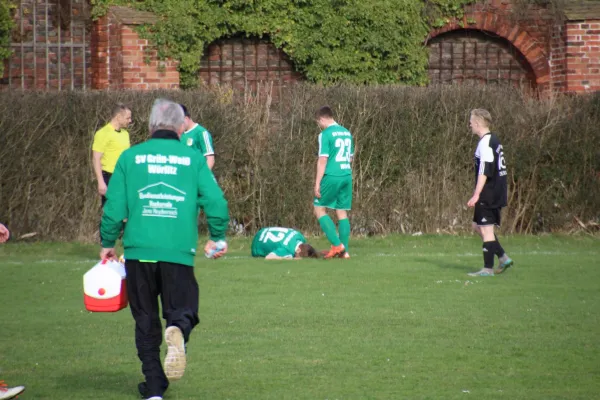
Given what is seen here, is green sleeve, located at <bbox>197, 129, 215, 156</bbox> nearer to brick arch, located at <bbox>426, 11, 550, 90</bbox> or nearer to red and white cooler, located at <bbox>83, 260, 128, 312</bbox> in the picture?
red and white cooler, located at <bbox>83, 260, 128, 312</bbox>

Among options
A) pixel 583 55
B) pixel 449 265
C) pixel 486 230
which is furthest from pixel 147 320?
pixel 583 55

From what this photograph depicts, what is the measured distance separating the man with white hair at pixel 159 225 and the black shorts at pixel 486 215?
20.1 ft

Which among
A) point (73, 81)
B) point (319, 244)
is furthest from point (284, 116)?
point (73, 81)

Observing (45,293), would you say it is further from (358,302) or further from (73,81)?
(73,81)

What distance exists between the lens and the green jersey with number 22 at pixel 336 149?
13938mm

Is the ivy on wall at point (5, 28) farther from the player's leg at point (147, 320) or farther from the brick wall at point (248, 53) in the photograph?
the player's leg at point (147, 320)

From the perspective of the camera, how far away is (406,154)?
17.8 meters

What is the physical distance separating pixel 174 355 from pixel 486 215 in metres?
6.69

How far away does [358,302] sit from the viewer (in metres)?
10.2

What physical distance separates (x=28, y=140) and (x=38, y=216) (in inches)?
48.9

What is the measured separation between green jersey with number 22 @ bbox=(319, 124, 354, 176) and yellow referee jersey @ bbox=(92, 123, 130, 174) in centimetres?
272

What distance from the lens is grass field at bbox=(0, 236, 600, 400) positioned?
6.62 meters

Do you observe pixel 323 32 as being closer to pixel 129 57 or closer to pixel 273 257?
pixel 129 57

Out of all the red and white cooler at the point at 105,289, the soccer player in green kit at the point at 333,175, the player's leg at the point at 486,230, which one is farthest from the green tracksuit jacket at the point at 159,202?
the soccer player in green kit at the point at 333,175
